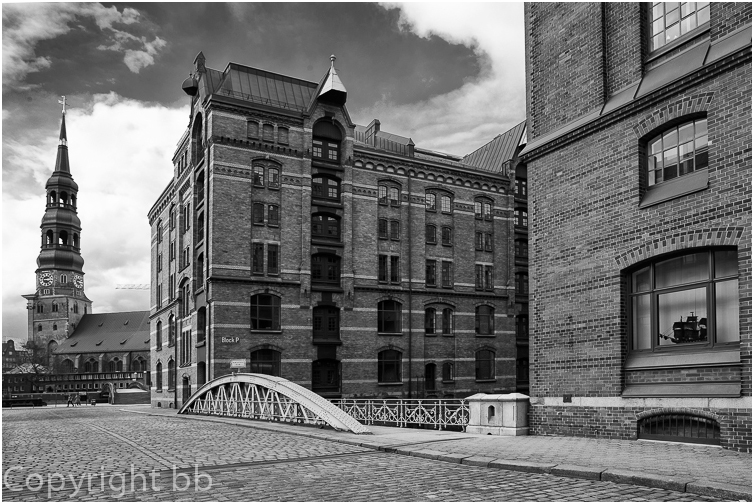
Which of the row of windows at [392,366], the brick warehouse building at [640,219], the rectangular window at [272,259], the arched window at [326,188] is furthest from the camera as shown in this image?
the arched window at [326,188]

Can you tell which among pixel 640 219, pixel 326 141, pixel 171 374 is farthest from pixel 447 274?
pixel 640 219

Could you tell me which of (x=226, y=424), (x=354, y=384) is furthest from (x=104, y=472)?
(x=354, y=384)

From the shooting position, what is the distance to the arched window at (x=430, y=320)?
134 feet

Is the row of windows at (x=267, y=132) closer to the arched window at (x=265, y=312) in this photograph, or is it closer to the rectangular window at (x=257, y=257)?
the rectangular window at (x=257, y=257)

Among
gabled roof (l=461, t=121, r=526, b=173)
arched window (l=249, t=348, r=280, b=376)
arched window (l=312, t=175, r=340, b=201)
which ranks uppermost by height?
gabled roof (l=461, t=121, r=526, b=173)

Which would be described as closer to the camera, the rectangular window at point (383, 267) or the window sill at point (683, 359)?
the window sill at point (683, 359)

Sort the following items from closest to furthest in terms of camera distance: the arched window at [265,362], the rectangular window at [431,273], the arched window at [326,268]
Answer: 1. the arched window at [265,362]
2. the arched window at [326,268]
3. the rectangular window at [431,273]

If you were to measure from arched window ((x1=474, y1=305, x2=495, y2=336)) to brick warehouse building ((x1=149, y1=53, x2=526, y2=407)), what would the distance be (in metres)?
0.09

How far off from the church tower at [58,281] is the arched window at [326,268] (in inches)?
3110

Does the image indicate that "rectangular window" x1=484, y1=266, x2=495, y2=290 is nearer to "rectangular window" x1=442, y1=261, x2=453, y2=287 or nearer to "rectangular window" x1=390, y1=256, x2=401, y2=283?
"rectangular window" x1=442, y1=261, x2=453, y2=287

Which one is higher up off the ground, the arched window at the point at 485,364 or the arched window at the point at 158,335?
the arched window at the point at 158,335

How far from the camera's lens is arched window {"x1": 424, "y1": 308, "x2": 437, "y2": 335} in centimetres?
4094

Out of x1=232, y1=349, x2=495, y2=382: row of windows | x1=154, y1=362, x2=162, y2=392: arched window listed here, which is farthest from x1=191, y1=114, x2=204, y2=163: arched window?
x1=154, y1=362, x2=162, y2=392: arched window

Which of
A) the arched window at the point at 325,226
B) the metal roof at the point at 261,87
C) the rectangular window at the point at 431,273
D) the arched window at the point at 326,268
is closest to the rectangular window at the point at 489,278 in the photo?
the rectangular window at the point at 431,273
